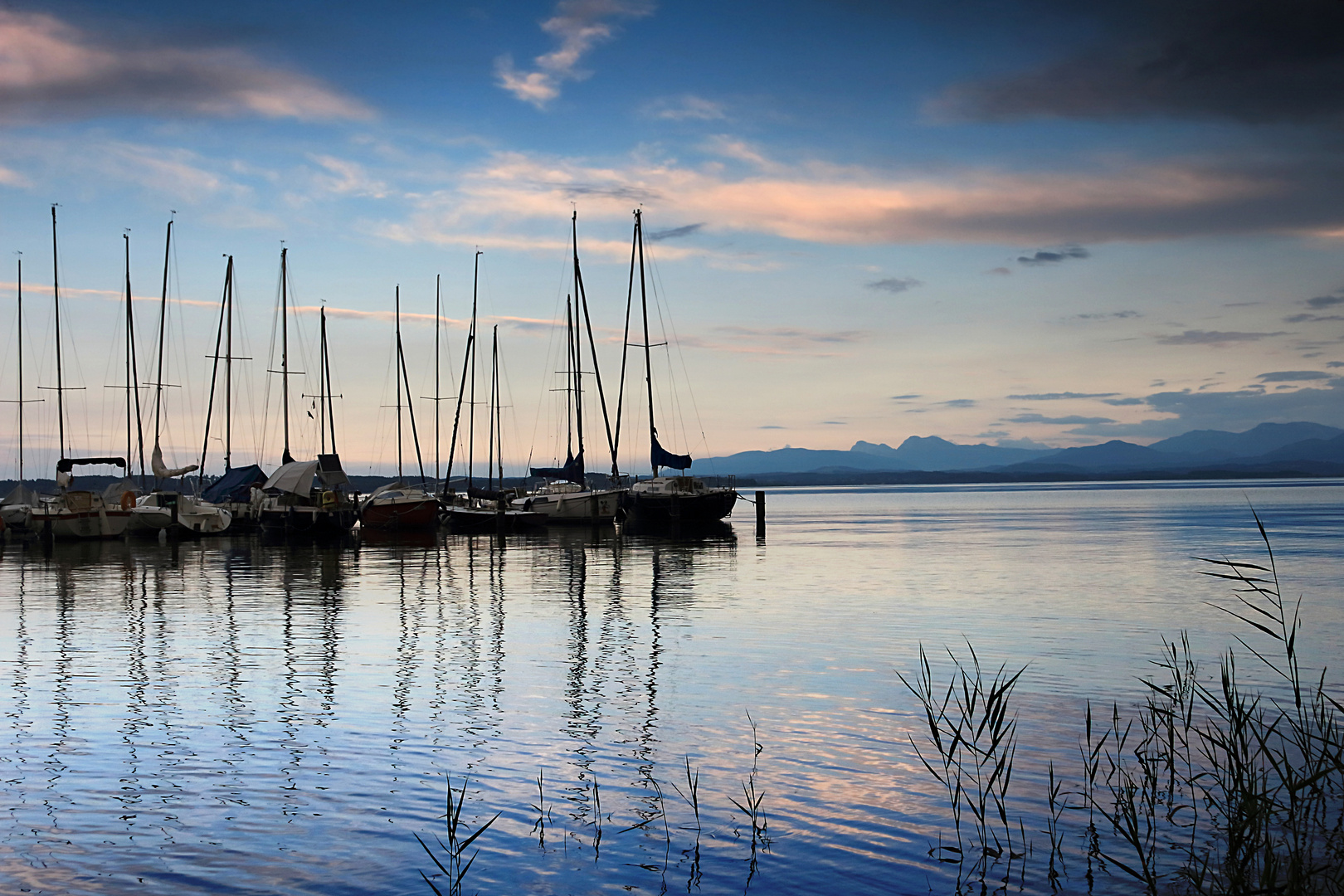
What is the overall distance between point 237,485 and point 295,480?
504 inches

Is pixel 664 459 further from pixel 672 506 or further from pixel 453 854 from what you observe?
pixel 453 854

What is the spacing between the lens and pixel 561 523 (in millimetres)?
77312

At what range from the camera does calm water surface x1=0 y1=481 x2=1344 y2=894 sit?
29.6ft

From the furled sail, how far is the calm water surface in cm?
3159

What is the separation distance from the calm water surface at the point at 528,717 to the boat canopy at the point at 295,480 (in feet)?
73.8

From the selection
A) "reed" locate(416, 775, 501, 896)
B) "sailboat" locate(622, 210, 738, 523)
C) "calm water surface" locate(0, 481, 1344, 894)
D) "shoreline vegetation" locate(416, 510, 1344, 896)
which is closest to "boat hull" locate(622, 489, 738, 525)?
"sailboat" locate(622, 210, 738, 523)

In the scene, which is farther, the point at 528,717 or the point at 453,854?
the point at 528,717

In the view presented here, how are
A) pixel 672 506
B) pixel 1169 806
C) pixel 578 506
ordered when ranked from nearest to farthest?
pixel 1169 806
pixel 672 506
pixel 578 506

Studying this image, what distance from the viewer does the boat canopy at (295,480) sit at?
2386 inches

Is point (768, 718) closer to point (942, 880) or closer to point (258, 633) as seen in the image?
point (942, 880)

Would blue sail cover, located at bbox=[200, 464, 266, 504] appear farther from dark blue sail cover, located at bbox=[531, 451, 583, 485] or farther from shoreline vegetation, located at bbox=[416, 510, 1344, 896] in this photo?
shoreline vegetation, located at bbox=[416, 510, 1344, 896]

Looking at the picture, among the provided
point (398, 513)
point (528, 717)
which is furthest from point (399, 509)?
point (528, 717)

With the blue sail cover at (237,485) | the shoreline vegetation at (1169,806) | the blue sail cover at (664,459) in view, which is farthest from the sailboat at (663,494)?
the shoreline vegetation at (1169,806)

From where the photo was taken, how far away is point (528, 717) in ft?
48.6
